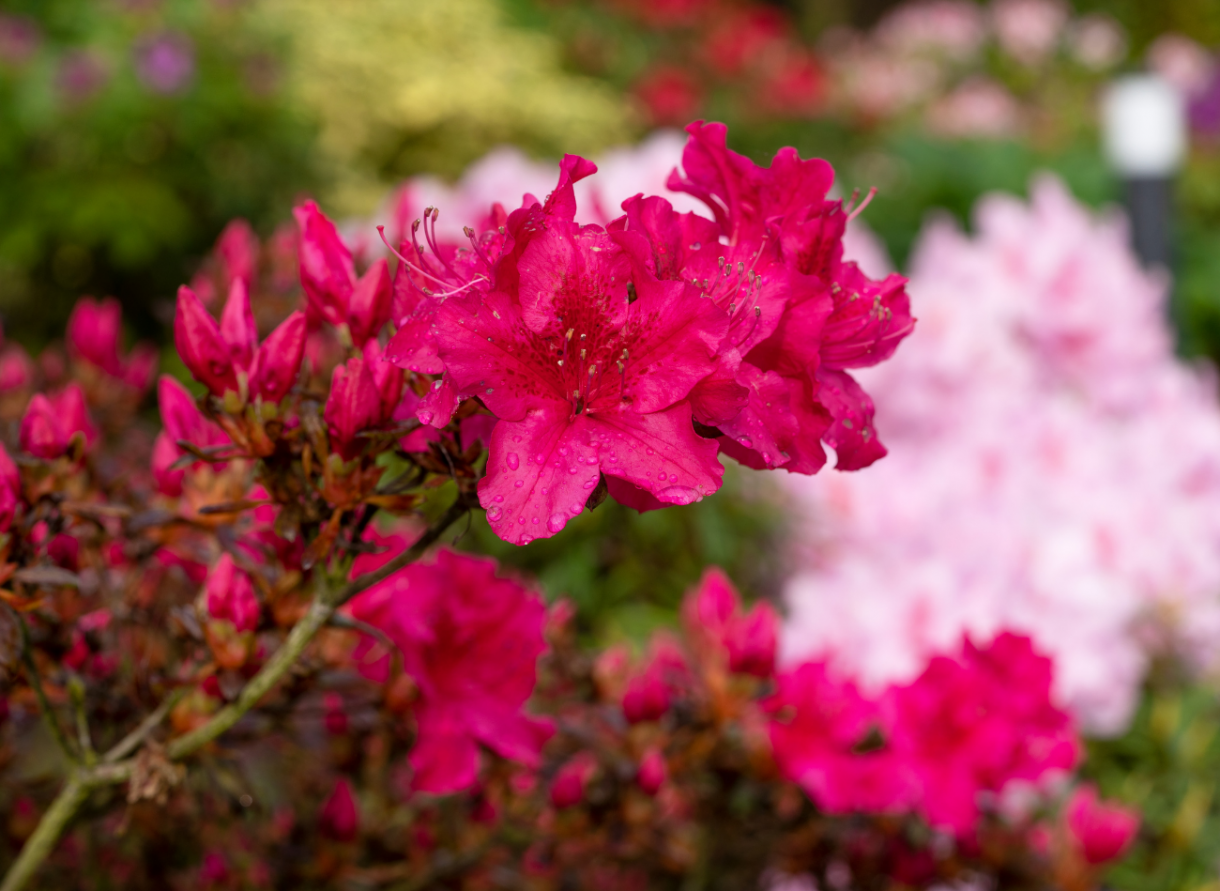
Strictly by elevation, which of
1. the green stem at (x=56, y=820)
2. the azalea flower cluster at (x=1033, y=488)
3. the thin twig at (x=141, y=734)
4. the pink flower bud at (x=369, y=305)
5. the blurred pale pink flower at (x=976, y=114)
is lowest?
the blurred pale pink flower at (x=976, y=114)

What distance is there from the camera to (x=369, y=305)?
0.82 metres

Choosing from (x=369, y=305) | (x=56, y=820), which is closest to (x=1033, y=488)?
(x=369, y=305)

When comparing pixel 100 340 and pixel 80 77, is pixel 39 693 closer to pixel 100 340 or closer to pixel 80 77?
pixel 100 340

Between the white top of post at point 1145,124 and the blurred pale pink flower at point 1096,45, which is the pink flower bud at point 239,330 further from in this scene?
the blurred pale pink flower at point 1096,45

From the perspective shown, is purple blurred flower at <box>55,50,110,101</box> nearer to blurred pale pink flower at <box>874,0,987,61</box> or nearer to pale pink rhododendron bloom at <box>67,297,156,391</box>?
pale pink rhododendron bloom at <box>67,297,156,391</box>

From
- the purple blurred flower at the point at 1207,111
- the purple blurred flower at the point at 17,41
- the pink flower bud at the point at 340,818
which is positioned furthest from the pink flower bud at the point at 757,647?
the purple blurred flower at the point at 1207,111

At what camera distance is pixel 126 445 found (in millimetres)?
1768

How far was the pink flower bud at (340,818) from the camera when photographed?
3.88 feet

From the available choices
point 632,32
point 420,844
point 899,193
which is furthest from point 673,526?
point 632,32

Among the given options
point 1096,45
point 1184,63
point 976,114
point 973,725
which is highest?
point 973,725

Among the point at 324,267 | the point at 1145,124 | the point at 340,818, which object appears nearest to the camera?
the point at 324,267

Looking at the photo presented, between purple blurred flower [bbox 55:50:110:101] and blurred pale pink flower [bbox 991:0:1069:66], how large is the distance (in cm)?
762

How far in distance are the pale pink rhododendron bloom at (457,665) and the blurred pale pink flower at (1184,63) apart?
23.4 feet

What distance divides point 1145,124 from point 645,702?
2.93 m
